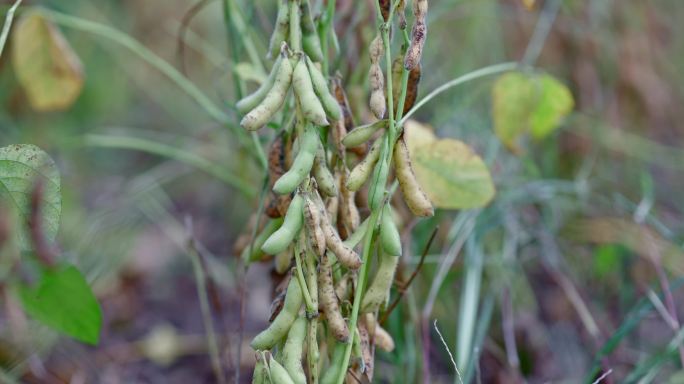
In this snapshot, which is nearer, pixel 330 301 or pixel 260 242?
pixel 330 301

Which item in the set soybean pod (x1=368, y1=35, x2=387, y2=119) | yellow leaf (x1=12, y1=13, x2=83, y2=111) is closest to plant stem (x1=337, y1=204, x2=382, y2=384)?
soybean pod (x1=368, y1=35, x2=387, y2=119)

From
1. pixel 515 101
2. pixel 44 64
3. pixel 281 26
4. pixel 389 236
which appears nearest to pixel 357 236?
pixel 389 236

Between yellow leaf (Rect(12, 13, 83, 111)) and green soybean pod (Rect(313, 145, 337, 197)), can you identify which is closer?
green soybean pod (Rect(313, 145, 337, 197))

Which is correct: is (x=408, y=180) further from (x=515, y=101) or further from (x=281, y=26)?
(x=515, y=101)

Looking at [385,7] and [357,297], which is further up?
[385,7]

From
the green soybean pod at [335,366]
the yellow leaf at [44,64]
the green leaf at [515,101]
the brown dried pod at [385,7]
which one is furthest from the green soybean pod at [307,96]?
the yellow leaf at [44,64]

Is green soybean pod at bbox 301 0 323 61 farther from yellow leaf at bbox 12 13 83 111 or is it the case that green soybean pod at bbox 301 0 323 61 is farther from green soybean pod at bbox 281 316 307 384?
yellow leaf at bbox 12 13 83 111

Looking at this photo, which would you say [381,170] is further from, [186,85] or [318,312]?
[186,85]
